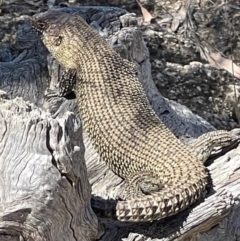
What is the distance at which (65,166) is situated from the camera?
2.68 metres

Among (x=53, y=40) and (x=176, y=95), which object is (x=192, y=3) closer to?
(x=176, y=95)

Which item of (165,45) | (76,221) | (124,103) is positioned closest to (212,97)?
(165,45)

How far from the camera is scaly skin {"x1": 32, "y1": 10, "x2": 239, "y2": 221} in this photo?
3281mm

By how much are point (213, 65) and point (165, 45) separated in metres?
0.57

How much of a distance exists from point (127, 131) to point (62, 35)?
118 cm

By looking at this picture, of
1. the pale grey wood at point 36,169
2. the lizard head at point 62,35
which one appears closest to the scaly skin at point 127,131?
the lizard head at point 62,35

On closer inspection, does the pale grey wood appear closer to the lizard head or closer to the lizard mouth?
the lizard head

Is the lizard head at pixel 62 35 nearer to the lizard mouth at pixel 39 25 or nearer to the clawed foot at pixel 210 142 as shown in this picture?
the lizard mouth at pixel 39 25

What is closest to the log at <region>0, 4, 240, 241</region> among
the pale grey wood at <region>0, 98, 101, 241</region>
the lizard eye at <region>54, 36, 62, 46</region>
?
the pale grey wood at <region>0, 98, 101, 241</region>

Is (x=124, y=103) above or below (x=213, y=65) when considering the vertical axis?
above

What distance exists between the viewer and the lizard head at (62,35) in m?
4.86

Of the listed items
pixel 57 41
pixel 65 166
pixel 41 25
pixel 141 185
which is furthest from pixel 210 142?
pixel 41 25

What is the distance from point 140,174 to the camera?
3873mm

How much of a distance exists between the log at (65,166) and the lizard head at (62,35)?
9cm
